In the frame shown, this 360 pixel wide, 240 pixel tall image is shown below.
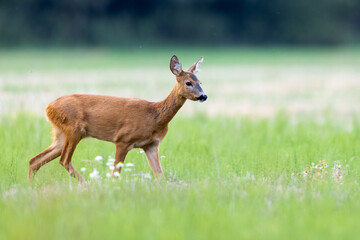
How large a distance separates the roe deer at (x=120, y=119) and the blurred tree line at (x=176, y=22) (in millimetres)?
33416

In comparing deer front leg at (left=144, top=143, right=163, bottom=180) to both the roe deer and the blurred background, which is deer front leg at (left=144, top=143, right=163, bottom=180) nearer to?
the roe deer

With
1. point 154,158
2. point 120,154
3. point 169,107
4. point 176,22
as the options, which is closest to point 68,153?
point 120,154

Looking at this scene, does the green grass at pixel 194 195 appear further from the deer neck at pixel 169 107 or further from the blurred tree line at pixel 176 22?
the blurred tree line at pixel 176 22

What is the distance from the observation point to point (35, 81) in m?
18.4

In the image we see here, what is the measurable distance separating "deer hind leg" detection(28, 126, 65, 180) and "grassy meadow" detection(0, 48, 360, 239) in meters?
0.14

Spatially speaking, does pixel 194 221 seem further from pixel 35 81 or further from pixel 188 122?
pixel 35 81

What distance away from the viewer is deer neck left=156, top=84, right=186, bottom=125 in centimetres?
674

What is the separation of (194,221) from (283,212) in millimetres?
734

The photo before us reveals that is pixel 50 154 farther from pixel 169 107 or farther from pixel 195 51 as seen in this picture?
pixel 195 51

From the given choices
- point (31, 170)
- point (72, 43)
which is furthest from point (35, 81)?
point (72, 43)

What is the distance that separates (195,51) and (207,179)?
33296 mm

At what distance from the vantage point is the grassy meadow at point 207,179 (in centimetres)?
426

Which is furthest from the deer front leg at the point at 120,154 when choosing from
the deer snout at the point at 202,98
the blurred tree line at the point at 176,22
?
the blurred tree line at the point at 176,22

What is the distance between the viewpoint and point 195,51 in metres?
38.6
